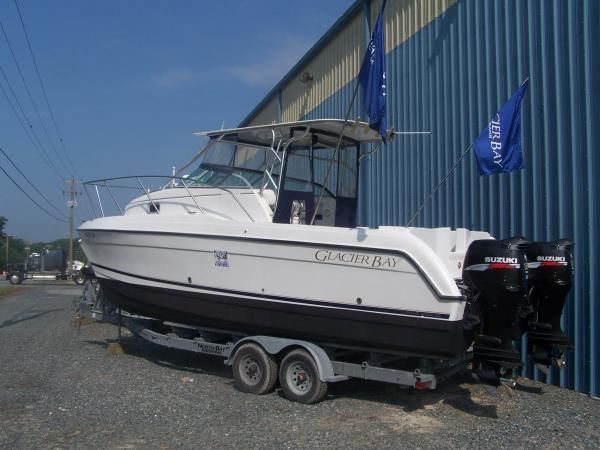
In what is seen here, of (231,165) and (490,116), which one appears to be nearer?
(231,165)

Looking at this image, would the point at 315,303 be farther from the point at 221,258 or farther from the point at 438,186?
the point at 438,186

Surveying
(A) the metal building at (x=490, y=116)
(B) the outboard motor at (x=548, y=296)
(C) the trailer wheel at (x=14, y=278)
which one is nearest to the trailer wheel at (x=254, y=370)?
(B) the outboard motor at (x=548, y=296)

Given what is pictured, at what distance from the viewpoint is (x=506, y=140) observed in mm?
6527

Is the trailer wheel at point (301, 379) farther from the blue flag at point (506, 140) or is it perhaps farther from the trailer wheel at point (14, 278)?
the trailer wheel at point (14, 278)

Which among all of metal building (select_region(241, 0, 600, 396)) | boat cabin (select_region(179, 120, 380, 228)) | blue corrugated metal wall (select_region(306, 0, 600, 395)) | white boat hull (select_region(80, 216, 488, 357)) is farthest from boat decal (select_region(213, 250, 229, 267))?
blue corrugated metal wall (select_region(306, 0, 600, 395))

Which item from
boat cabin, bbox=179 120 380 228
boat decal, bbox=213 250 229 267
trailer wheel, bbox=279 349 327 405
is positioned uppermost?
boat cabin, bbox=179 120 380 228

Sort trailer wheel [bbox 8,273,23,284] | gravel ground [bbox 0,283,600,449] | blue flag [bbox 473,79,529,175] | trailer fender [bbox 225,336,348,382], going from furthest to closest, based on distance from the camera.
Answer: trailer wheel [bbox 8,273,23,284] < blue flag [bbox 473,79,529,175] < trailer fender [bbox 225,336,348,382] < gravel ground [bbox 0,283,600,449]

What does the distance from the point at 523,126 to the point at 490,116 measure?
2.41ft

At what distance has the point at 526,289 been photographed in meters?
5.02

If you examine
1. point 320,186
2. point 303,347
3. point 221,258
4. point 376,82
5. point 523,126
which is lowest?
point 303,347

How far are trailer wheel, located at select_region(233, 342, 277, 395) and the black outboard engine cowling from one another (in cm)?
207

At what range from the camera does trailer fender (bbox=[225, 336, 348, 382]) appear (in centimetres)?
568

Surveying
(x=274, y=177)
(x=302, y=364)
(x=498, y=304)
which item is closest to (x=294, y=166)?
(x=274, y=177)

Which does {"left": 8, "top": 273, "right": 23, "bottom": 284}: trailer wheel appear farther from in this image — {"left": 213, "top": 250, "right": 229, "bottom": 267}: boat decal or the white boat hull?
{"left": 213, "top": 250, "right": 229, "bottom": 267}: boat decal
